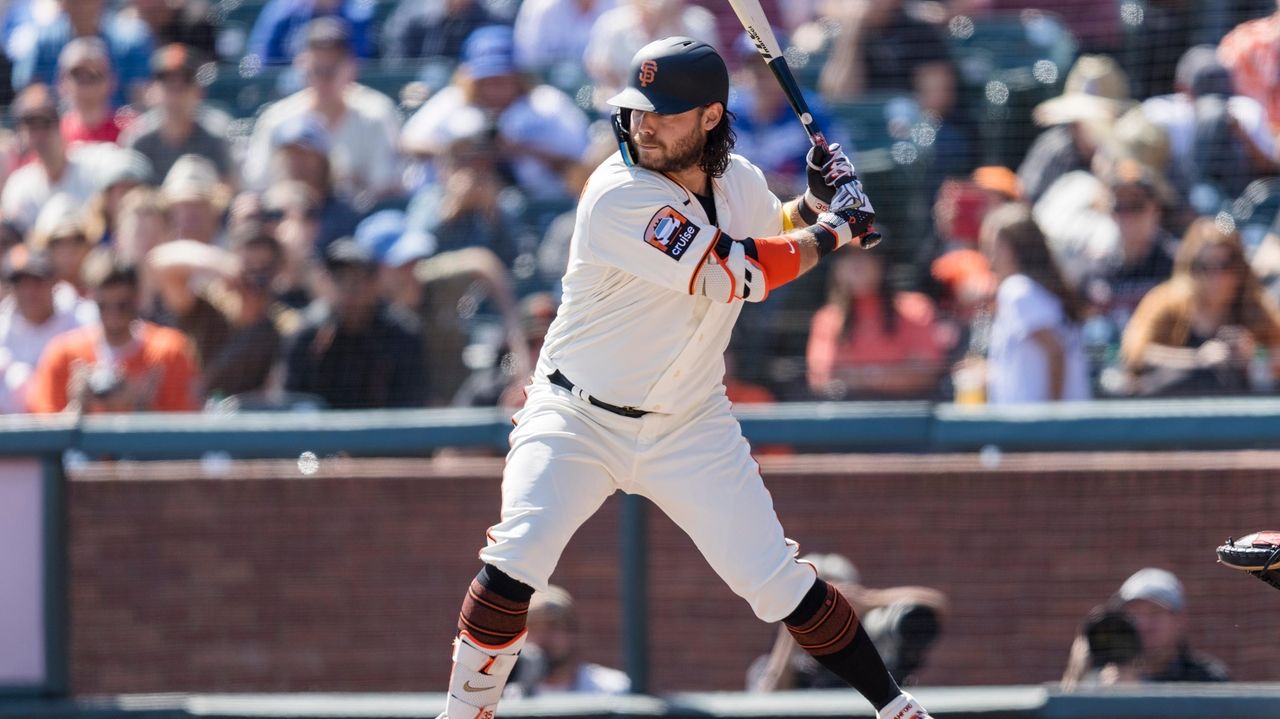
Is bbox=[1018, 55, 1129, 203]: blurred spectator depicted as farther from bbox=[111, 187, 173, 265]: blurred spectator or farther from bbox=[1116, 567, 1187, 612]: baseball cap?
bbox=[111, 187, 173, 265]: blurred spectator

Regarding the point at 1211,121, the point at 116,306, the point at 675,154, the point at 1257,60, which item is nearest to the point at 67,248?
the point at 116,306

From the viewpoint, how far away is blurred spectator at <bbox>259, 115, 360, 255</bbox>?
27.3 ft

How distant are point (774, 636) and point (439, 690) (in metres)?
1.10

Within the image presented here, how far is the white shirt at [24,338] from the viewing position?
7.55 metres

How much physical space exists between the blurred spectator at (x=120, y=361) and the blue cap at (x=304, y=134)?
1.46 m

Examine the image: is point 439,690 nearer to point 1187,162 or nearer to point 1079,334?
point 1079,334

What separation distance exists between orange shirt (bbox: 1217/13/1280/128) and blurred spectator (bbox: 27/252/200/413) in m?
4.48

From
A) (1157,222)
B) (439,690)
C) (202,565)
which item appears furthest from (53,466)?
(1157,222)

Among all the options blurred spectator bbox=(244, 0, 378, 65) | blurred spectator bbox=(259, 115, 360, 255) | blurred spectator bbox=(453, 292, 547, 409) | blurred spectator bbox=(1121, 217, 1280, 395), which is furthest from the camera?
blurred spectator bbox=(244, 0, 378, 65)

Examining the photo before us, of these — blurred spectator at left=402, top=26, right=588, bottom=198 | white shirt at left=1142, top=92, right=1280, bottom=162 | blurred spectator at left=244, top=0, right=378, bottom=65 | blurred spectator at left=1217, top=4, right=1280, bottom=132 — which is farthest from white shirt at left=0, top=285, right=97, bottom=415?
blurred spectator at left=1217, top=4, right=1280, bottom=132

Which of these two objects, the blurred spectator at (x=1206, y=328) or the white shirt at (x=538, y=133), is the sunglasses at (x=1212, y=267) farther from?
the white shirt at (x=538, y=133)

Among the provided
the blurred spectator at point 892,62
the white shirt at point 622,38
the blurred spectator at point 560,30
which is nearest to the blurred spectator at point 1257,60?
the blurred spectator at point 892,62

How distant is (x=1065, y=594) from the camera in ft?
18.8

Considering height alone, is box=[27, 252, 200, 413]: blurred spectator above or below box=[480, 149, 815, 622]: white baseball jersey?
below
